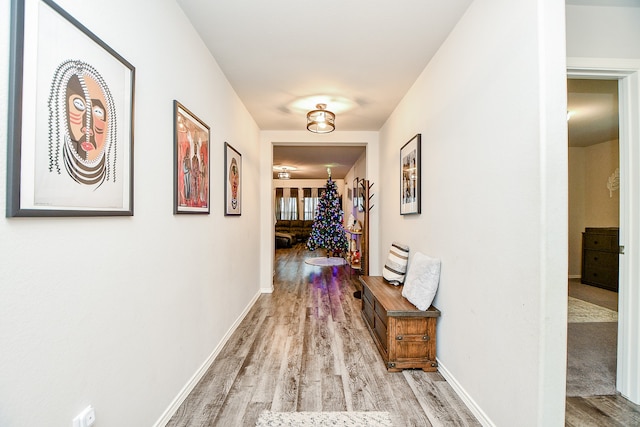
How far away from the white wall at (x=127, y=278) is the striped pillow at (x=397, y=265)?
1747mm

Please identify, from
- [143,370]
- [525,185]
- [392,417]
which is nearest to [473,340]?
[392,417]

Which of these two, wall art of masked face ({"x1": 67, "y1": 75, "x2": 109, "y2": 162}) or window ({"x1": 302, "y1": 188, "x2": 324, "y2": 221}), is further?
window ({"x1": 302, "y1": 188, "x2": 324, "y2": 221})

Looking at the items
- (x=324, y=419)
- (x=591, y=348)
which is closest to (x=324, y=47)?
(x=324, y=419)

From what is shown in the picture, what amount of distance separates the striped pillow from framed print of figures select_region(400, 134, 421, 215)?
405 millimetres

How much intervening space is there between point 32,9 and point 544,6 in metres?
1.91

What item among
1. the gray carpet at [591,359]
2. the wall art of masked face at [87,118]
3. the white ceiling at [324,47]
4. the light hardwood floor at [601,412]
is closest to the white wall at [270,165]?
the white ceiling at [324,47]

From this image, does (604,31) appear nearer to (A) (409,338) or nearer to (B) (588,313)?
(A) (409,338)

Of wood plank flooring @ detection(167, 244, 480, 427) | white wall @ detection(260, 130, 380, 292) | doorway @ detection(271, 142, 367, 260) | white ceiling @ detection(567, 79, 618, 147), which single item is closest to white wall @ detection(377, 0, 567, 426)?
wood plank flooring @ detection(167, 244, 480, 427)

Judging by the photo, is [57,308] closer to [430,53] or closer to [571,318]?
[430,53]

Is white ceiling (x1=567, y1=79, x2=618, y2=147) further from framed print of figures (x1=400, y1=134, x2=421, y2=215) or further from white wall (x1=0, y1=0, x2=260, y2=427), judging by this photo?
white wall (x1=0, y1=0, x2=260, y2=427)

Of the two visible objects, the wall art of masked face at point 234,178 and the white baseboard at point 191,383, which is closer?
the white baseboard at point 191,383

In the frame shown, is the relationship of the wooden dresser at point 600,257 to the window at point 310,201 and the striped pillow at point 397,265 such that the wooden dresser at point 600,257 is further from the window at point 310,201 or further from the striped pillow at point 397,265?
the window at point 310,201

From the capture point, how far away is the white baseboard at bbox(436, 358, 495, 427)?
1556 mm

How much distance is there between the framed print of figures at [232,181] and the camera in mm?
2641
